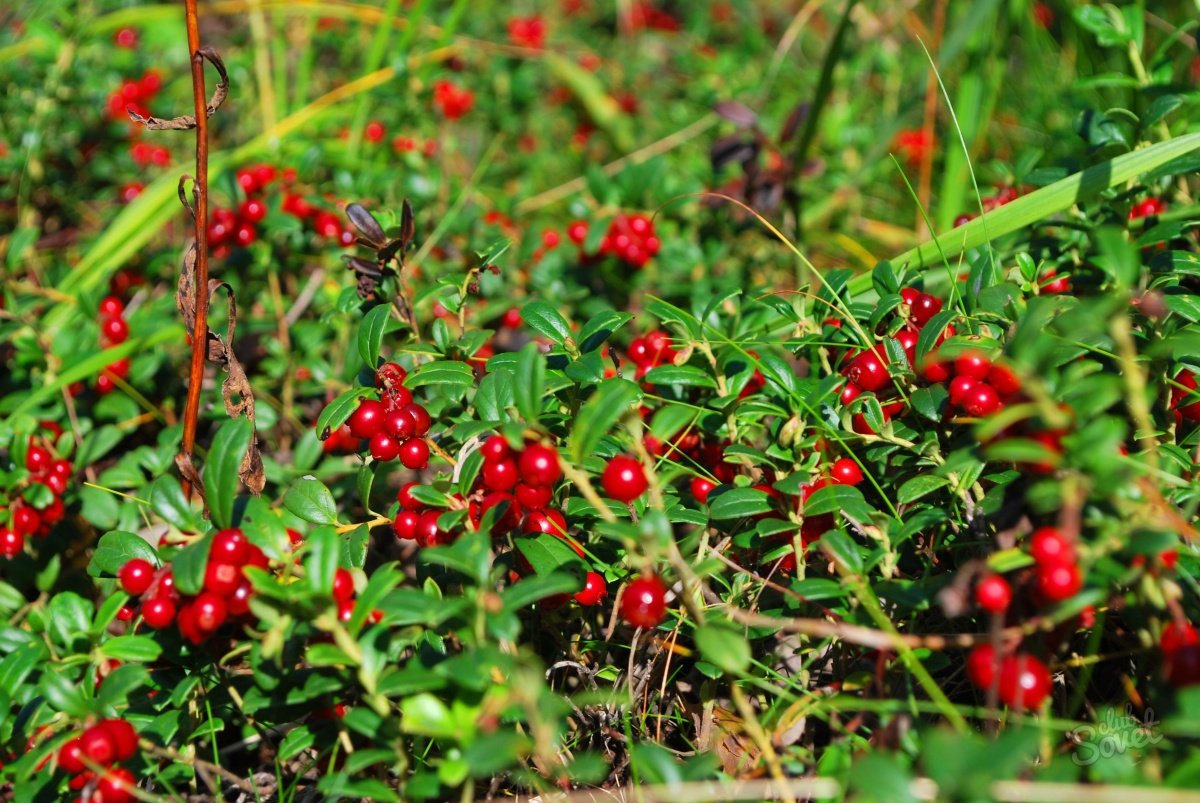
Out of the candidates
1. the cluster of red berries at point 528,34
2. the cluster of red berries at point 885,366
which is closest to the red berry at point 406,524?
the cluster of red berries at point 885,366

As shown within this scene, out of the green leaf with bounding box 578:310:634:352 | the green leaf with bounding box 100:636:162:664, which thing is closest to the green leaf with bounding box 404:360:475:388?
the green leaf with bounding box 578:310:634:352

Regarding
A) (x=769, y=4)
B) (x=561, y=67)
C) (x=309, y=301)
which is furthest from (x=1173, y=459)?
(x=769, y=4)

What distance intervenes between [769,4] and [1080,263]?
435cm

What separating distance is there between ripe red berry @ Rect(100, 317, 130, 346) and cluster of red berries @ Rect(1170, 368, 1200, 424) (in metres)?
2.90

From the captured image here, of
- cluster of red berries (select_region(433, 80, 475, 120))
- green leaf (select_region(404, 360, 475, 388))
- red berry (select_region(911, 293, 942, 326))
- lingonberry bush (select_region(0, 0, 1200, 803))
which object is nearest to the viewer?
lingonberry bush (select_region(0, 0, 1200, 803))

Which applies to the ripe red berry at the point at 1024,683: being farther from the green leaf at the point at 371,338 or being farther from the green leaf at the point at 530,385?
the green leaf at the point at 371,338

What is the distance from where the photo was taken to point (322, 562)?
1.64 meters

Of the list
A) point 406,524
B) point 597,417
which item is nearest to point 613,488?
point 597,417

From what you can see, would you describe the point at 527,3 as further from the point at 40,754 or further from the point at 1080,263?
the point at 40,754

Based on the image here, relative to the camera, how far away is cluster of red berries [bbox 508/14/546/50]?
540cm

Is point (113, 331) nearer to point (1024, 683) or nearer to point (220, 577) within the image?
point (220, 577)

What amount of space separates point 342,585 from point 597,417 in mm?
551

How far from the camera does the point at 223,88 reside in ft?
6.75

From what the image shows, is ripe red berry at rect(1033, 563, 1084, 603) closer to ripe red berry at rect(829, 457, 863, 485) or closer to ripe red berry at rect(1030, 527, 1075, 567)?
ripe red berry at rect(1030, 527, 1075, 567)
